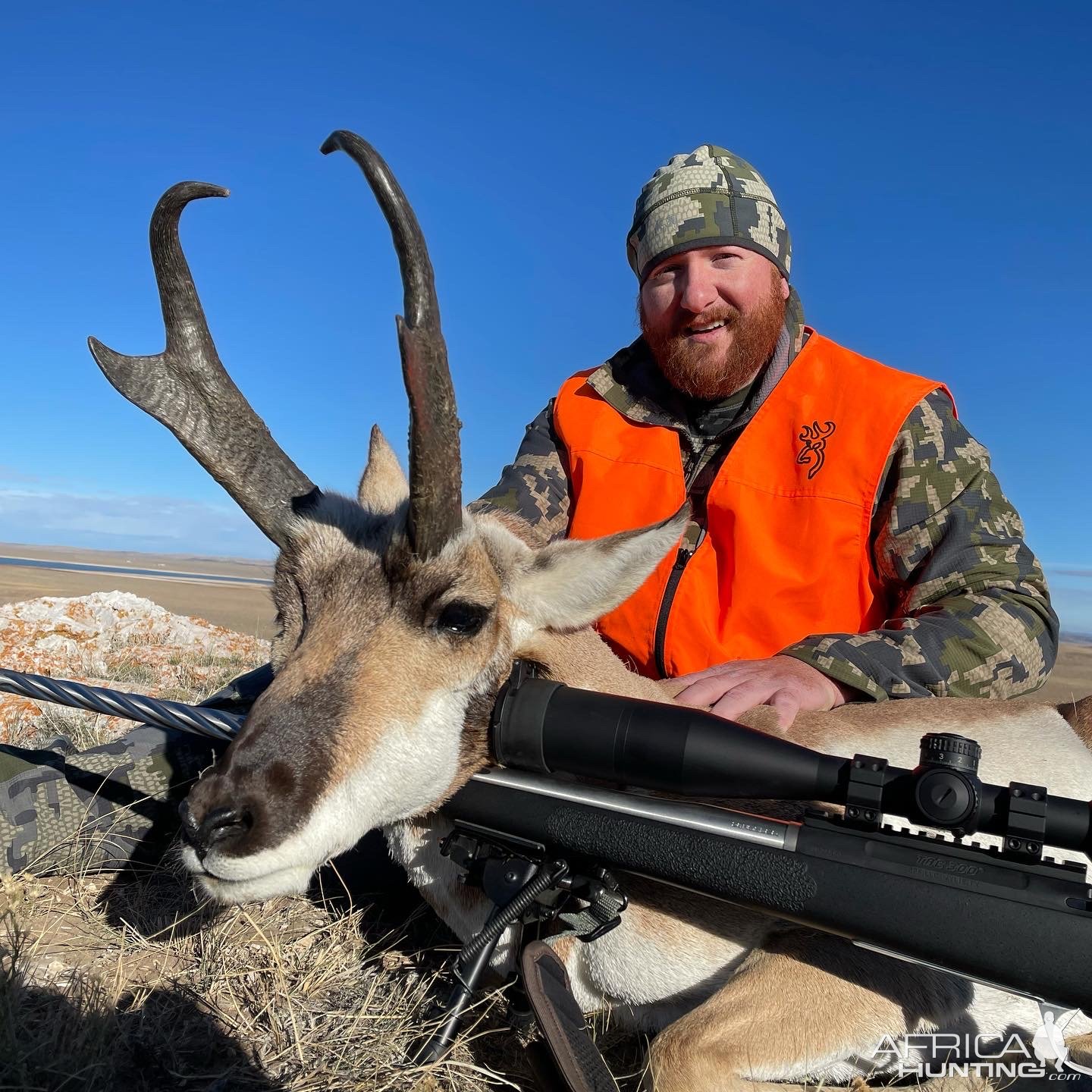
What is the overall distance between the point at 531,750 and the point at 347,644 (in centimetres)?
72

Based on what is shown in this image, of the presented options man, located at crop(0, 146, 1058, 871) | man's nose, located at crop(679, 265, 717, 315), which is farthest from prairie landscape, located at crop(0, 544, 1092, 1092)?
man's nose, located at crop(679, 265, 717, 315)

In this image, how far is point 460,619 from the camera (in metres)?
3.00

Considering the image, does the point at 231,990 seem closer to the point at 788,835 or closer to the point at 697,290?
the point at 788,835

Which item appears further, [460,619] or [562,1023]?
[460,619]

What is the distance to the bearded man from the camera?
4.07 meters

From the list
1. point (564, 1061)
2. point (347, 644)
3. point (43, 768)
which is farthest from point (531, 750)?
point (43, 768)

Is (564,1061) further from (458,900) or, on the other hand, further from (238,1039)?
(238,1039)

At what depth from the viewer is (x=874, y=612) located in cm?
484

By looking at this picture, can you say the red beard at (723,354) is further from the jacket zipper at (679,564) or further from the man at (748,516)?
the jacket zipper at (679,564)

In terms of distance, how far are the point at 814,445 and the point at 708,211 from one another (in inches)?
69.9

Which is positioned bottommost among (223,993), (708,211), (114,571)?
(114,571)

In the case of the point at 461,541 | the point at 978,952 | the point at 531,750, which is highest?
the point at 461,541

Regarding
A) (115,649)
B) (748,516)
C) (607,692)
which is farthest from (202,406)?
(115,649)

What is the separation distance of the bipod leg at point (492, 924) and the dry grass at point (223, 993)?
88mm
